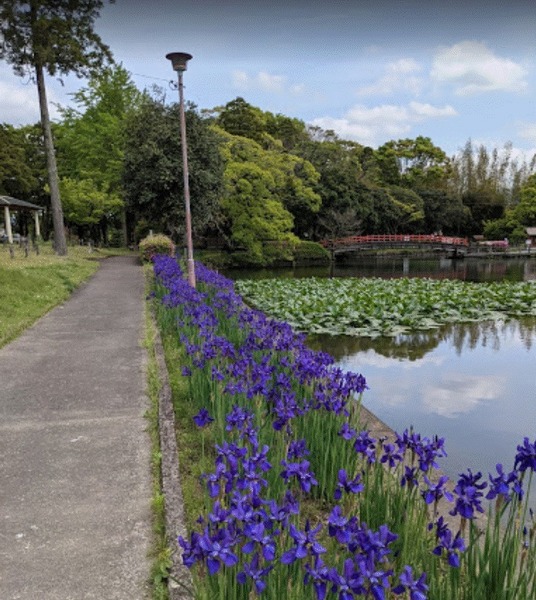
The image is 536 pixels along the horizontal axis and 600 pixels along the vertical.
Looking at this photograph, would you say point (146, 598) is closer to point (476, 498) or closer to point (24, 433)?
point (476, 498)

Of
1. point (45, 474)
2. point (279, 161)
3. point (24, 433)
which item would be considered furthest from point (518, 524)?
point (279, 161)

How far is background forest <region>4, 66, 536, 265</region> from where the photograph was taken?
73.9 ft

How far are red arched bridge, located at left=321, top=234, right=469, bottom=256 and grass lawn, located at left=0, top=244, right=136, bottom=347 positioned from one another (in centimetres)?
2214

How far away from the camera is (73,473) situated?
3521 millimetres

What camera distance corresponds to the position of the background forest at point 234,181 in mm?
22516

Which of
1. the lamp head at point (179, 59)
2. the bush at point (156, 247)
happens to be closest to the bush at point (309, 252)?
the bush at point (156, 247)

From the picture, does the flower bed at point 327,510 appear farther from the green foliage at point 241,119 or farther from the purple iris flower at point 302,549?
the green foliage at point 241,119

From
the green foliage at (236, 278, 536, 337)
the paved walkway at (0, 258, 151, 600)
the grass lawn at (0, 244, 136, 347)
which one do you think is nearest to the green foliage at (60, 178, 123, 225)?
the grass lawn at (0, 244, 136, 347)

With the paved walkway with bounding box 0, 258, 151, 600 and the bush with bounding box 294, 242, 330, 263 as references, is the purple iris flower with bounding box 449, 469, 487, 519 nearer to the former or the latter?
the paved walkway with bounding box 0, 258, 151, 600

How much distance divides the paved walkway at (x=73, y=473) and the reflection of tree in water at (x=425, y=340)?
436 cm

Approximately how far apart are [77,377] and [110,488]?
2.80 metres

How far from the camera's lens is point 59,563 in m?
2.56

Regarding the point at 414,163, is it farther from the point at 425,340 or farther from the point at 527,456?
the point at 527,456

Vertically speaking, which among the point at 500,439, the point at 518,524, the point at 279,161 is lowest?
the point at 500,439
